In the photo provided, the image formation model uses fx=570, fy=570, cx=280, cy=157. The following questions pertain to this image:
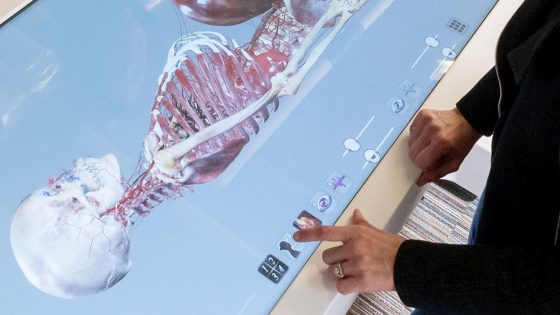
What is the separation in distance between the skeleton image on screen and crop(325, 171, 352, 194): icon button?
129 mm

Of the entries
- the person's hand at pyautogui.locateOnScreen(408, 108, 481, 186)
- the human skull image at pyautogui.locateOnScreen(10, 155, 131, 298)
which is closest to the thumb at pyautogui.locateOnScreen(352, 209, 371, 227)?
the person's hand at pyautogui.locateOnScreen(408, 108, 481, 186)

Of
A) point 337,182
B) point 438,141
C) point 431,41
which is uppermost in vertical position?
point 431,41

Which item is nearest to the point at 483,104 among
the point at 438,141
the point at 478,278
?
the point at 438,141

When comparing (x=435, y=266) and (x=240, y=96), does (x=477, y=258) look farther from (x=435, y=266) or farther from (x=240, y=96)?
(x=240, y=96)

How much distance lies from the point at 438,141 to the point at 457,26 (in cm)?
25

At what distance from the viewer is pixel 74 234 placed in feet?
2.34

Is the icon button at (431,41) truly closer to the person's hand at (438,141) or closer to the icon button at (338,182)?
the person's hand at (438,141)

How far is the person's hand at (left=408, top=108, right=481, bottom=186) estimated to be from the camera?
0.84 metres

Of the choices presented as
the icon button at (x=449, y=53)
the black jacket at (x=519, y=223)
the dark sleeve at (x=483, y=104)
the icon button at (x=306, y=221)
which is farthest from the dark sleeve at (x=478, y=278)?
the icon button at (x=449, y=53)

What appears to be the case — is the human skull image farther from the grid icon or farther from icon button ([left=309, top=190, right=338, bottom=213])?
the grid icon

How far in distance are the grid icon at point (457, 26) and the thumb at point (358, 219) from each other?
39 cm

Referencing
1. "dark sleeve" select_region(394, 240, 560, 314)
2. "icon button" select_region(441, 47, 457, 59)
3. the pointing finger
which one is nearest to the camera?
"dark sleeve" select_region(394, 240, 560, 314)

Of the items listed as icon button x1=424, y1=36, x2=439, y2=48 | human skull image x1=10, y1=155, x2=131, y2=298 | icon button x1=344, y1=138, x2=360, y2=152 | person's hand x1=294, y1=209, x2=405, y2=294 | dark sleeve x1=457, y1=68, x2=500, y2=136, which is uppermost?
icon button x1=424, y1=36, x2=439, y2=48

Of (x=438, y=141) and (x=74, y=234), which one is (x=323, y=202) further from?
(x=74, y=234)
